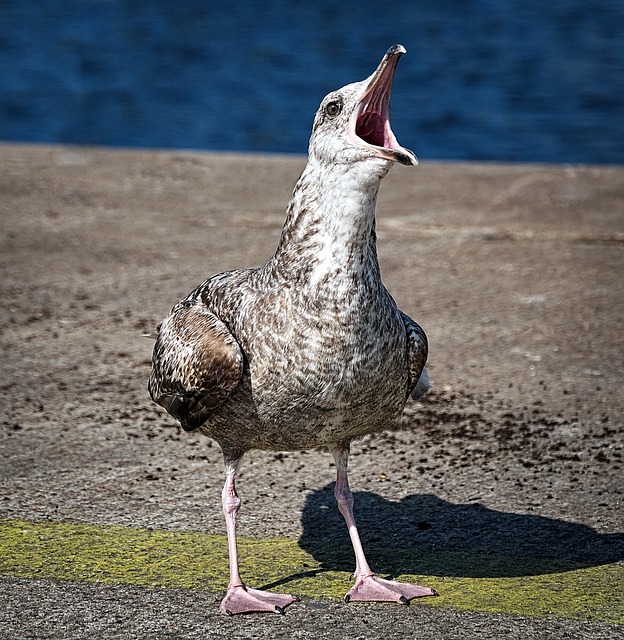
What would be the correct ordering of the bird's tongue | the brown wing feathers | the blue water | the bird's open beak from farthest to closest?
the blue water → the brown wing feathers → the bird's tongue → the bird's open beak

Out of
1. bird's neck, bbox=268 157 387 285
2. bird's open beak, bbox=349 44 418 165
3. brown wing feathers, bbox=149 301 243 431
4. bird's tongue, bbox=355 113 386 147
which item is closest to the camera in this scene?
bird's open beak, bbox=349 44 418 165

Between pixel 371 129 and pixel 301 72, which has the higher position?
pixel 301 72

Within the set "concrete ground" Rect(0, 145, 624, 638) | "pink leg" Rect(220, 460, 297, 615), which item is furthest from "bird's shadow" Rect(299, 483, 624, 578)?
"pink leg" Rect(220, 460, 297, 615)

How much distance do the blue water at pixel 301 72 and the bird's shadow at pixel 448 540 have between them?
53.2ft

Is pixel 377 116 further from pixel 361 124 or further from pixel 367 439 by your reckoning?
pixel 367 439

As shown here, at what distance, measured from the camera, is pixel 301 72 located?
28.6 m

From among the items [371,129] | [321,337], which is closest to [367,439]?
[321,337]

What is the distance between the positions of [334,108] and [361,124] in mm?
145

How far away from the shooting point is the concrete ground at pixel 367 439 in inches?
195

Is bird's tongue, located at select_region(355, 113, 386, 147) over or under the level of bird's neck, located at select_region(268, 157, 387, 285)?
over

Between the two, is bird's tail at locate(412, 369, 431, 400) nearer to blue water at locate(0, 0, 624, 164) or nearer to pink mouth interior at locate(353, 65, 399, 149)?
pink mouth interior at locate(353, 65, 399, 149)

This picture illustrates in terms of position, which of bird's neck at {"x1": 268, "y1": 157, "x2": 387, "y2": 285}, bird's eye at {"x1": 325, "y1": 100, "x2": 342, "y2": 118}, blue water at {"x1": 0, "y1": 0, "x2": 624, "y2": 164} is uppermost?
blue water at {"x1": 0, "y1": 0, "x2": 624, "y2": 164}

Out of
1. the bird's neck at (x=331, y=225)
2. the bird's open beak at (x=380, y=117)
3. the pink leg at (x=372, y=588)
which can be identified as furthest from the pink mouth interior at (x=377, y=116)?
the pink leg at (x=372, y=588)

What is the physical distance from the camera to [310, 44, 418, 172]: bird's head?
4.57 meters
